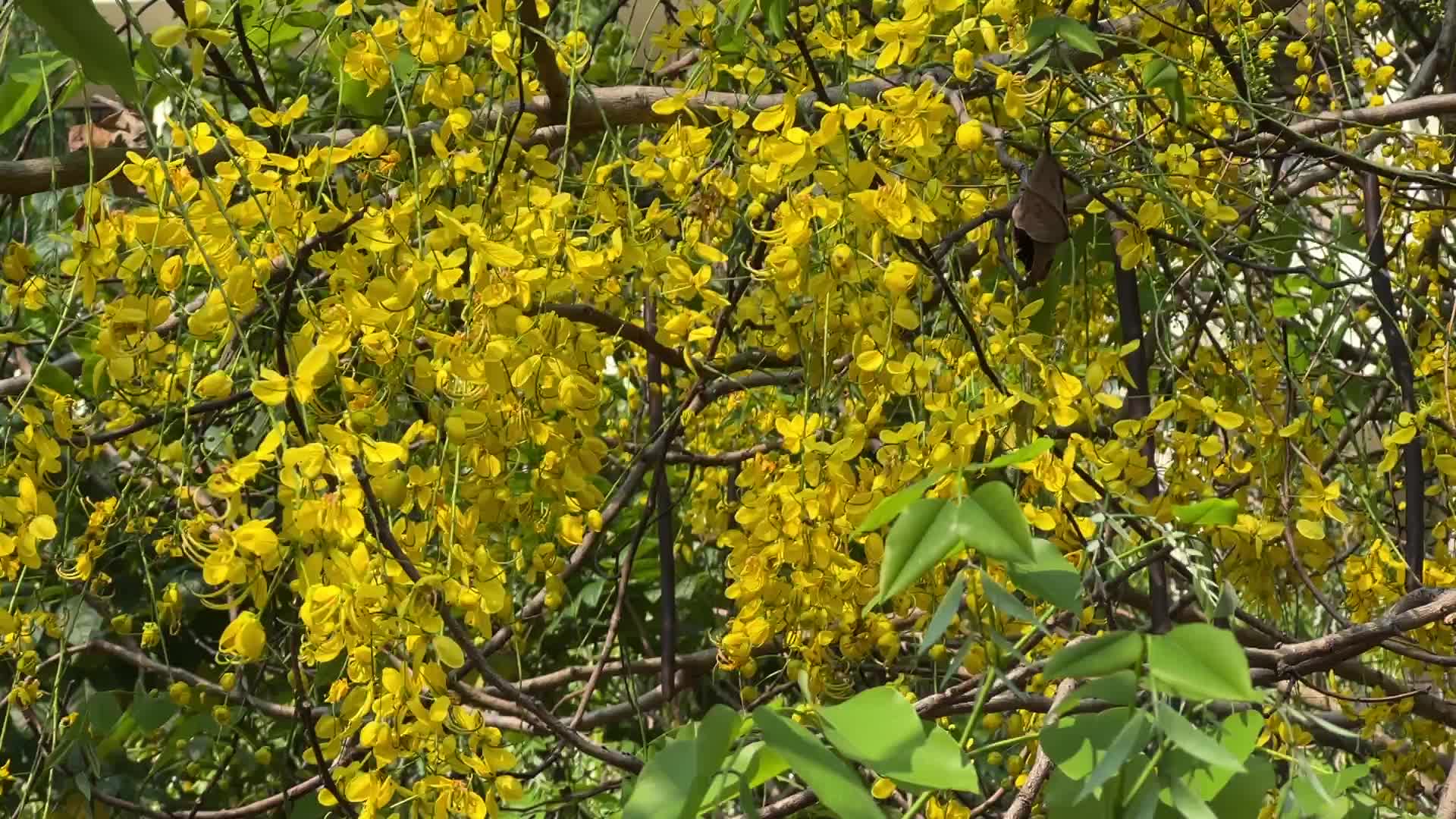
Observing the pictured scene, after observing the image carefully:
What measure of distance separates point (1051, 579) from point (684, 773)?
145 millimetres

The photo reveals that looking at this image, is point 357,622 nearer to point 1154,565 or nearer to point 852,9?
point 1154,565

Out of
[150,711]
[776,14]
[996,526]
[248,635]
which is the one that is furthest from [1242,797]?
[150,711]

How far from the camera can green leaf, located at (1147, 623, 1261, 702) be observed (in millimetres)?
454

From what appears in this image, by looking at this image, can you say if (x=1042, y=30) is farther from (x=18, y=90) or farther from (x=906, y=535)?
(x=18, y=90)

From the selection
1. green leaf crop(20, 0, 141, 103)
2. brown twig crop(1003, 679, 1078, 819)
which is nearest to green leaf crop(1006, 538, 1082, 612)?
brown twig crop(1003, 679, 1078, 819)

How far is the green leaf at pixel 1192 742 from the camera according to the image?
0.43 metres

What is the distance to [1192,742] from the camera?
445 mm

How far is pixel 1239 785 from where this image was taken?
0.51 meters

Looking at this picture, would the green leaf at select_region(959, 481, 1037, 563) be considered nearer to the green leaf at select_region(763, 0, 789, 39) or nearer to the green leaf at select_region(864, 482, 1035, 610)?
the green leaf at select_region(864, 482, 1035, 610)

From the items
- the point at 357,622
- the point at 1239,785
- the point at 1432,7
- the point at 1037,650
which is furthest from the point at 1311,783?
the point at 1432,7

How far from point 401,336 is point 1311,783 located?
1.78ft

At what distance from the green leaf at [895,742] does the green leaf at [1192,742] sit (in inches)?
2.4

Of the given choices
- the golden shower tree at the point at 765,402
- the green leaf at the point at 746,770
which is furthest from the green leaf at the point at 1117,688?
the green leaf at the point at 746,770

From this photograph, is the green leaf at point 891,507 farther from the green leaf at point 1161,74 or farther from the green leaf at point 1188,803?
the green leaf at point 1161,74
